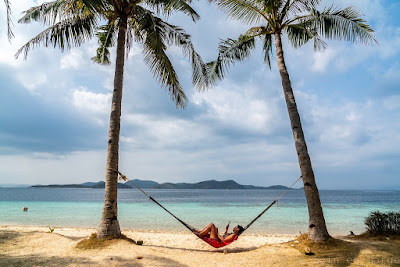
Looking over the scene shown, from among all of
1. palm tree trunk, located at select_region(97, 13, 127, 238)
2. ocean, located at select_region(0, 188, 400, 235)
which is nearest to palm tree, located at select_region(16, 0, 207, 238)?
palm tree trunk, located at select_region(97, 13, 127, 238)

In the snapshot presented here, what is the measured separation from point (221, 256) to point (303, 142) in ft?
8.87

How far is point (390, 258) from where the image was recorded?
3.93 m

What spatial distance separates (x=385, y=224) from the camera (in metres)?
5.67

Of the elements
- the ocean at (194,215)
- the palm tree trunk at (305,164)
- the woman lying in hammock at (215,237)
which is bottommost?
the ocean at (194,215)

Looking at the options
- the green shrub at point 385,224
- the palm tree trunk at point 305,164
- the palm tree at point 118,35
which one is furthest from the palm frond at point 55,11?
the green shrub at point 385,224

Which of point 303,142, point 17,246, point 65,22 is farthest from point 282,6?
point 17,246

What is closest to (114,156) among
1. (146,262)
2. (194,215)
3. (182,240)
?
(146,262)

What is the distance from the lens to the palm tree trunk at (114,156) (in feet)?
16.6

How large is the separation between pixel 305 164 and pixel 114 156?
3.95 meters

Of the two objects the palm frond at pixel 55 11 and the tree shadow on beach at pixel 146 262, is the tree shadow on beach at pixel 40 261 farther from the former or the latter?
the palm frond at pixel 55 11

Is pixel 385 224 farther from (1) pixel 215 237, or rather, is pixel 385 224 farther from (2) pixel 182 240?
(2) pixel 182 240

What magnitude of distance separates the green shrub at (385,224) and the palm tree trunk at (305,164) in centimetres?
194

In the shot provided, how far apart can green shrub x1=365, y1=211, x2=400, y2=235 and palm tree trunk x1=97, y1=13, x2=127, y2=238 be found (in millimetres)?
5659

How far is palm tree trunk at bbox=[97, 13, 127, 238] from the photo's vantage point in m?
5.07
